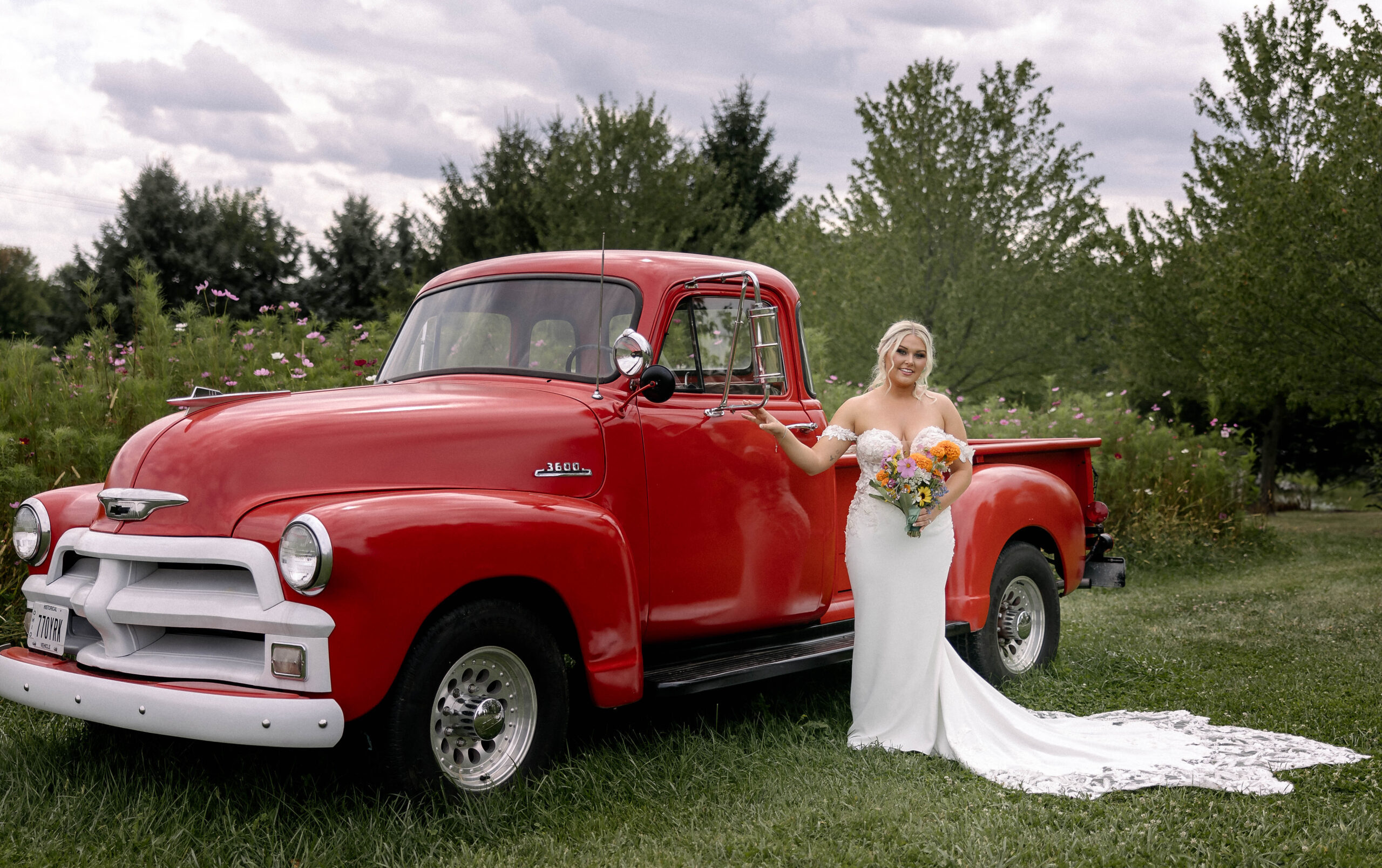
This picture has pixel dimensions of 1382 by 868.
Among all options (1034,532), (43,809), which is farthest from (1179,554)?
(43,809)

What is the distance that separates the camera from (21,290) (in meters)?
44.7

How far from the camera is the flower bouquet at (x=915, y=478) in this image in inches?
210

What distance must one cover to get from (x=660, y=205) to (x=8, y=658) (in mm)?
19340

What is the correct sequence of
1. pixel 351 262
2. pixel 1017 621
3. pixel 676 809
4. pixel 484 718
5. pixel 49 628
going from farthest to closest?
pixel 351 262
pixel 1017 621
pixel 676 809
pixel 49 628
pixel 484 718

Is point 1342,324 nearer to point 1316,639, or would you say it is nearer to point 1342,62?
point 1342,62

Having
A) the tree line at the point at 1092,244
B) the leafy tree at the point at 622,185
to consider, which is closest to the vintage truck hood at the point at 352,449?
the tree line at the point at 1092,244

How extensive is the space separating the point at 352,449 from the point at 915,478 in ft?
8.50

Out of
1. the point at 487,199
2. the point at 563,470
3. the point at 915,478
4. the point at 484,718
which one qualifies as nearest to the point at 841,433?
the point at 915,478

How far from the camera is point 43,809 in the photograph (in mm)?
4078

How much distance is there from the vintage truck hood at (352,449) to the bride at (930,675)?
1054mm

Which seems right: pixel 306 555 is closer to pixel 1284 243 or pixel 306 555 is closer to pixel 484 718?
pixel 484 718

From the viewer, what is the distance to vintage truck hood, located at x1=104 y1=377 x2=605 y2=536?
389cm

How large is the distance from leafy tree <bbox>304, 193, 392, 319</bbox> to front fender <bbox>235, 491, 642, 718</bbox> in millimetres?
32695

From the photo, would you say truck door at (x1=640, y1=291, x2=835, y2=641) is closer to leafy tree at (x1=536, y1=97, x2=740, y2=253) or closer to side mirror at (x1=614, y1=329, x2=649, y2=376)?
side mirror at (x1=614, y1=329, x2=649, y2=376)
